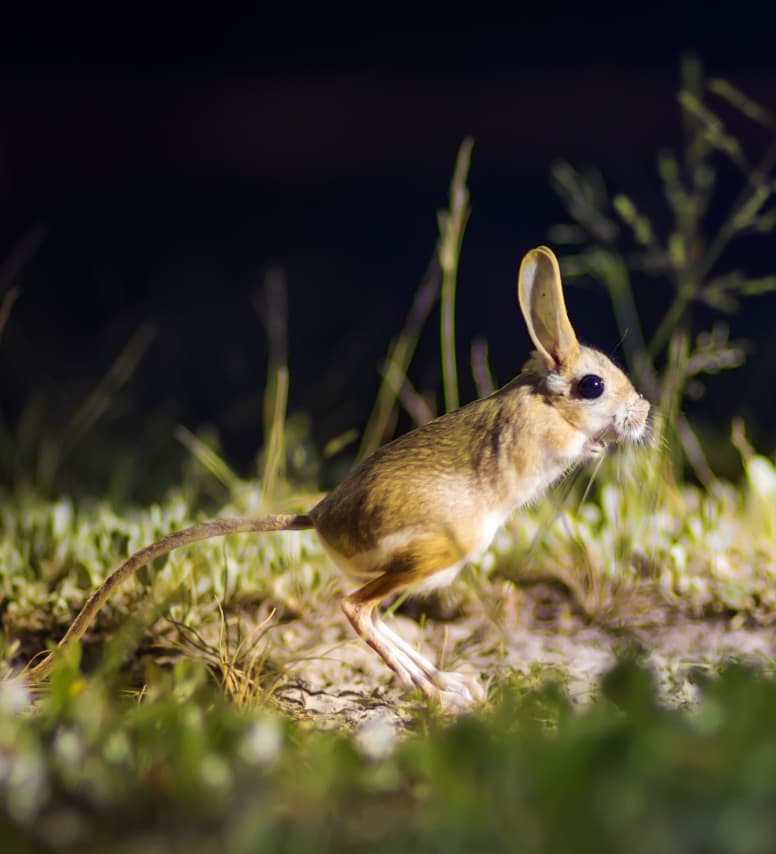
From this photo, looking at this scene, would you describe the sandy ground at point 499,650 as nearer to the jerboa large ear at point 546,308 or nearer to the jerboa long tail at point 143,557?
the jerboa long tail at point 143,557

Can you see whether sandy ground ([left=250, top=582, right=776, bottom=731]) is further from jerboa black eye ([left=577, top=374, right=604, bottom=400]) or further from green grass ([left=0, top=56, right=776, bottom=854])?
jerboa black eye ([left=577, top=374, right=604, bottom=400])

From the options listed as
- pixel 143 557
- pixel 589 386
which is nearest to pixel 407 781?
pixel 143 557

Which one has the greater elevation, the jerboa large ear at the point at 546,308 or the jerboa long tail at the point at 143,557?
the jerboa large ear at the point at 546,308

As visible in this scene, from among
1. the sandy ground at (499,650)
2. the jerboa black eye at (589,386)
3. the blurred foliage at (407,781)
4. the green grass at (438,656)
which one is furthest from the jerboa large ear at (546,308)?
the blurred foliage at (407,781)

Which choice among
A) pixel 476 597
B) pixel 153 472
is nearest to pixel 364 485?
pixel 476 597

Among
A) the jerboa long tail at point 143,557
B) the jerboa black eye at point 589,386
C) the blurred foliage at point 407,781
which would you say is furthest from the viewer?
the jerboa black eye at point 589,386
